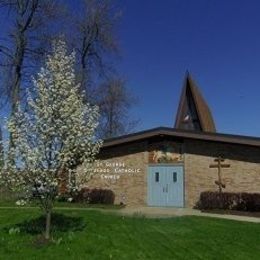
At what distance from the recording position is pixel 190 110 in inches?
1730

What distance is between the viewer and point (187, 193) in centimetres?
2938

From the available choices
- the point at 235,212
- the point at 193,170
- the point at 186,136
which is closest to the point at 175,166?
the point at 193,170

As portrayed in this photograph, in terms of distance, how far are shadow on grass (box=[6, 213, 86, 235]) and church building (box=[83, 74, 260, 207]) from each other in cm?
1094

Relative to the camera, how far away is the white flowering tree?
46.6 feet

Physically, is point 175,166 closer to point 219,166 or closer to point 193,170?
point 193,170

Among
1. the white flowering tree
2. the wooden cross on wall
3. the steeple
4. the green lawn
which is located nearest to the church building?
the wooden cross on wall

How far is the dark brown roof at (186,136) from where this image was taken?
27344 mm

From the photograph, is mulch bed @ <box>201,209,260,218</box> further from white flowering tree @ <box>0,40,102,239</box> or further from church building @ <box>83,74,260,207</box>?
white flowering tree @ <box>0,40,102,239</box>

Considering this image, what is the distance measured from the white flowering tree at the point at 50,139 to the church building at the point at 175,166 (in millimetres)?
14418

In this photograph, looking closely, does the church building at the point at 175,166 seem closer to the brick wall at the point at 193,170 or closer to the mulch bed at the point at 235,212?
the brick wall at the point at 193,170

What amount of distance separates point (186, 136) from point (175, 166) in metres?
1.90

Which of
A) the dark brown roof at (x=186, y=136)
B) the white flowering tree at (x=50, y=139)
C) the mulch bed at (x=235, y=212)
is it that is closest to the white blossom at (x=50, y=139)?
the white flowering tree at (x=50, y=139)

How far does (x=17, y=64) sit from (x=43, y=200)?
2574 cm

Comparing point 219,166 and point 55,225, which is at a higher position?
point 219,166
